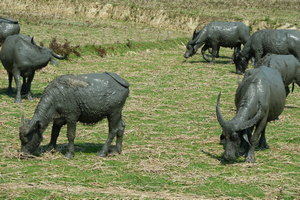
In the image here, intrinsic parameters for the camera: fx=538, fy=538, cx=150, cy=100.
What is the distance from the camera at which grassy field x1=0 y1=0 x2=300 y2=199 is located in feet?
28.0

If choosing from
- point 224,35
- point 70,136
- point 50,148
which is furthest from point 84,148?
point 224,35

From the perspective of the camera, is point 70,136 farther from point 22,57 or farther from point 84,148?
point 22,57

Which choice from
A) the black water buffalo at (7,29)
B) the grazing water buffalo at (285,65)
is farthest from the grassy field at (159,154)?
the black water buffalo at (7,29)

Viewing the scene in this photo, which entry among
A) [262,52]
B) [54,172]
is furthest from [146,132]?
[262,52]

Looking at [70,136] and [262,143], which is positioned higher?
[70,136]

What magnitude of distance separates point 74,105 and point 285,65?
7535 millimetres

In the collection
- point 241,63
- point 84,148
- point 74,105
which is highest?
point 74,105

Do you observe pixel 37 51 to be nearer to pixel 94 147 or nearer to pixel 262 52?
pixel 94 147

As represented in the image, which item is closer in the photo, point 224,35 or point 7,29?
point 7,29

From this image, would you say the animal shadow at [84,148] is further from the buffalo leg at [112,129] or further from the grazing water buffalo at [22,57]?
the grazing water buffalo at [22,57]

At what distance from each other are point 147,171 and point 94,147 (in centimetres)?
214

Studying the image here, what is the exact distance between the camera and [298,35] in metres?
20.3

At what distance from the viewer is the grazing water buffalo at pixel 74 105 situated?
10.1 metres

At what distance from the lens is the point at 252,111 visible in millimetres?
10273
